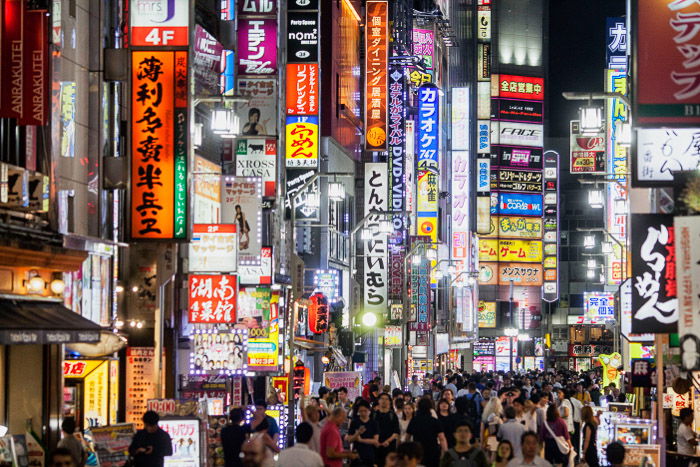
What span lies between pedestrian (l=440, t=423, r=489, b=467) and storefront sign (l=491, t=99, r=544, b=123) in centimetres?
8915

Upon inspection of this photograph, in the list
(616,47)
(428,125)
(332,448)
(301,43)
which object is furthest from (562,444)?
(616,47)

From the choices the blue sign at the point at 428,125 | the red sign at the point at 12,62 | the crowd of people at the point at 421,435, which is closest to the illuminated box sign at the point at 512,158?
the blue sign at the point at 428,125

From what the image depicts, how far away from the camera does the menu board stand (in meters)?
24.8

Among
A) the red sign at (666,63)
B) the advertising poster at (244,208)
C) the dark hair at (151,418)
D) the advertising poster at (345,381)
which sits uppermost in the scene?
the red sign at (666,63)

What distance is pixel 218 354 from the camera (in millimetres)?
27016

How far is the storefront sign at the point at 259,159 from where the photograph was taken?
33.5m

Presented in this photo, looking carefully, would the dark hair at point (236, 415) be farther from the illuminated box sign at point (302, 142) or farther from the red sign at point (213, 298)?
the illuminated box sign at point (302, 142)

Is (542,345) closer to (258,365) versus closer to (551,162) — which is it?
(551,162)

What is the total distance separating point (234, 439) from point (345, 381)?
11973mm

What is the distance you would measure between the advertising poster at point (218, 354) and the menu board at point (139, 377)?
6.67ft

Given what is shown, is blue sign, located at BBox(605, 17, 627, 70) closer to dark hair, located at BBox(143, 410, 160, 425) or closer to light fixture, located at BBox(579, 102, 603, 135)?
light fixture, located at BBox(579, 102, 603, 135)

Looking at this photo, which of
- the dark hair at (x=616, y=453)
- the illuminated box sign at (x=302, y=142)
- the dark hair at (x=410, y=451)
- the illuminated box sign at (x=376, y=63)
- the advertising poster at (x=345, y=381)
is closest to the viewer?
the dark hair at (x=410, y=451)

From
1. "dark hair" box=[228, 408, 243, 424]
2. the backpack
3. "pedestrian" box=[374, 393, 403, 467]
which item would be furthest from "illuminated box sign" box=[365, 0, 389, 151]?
the backpack

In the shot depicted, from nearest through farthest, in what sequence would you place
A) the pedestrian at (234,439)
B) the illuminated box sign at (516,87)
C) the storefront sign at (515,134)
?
the pedestrian at (234,439), the storefront sign at (515,134), the illuminated box sign at (516,87)
